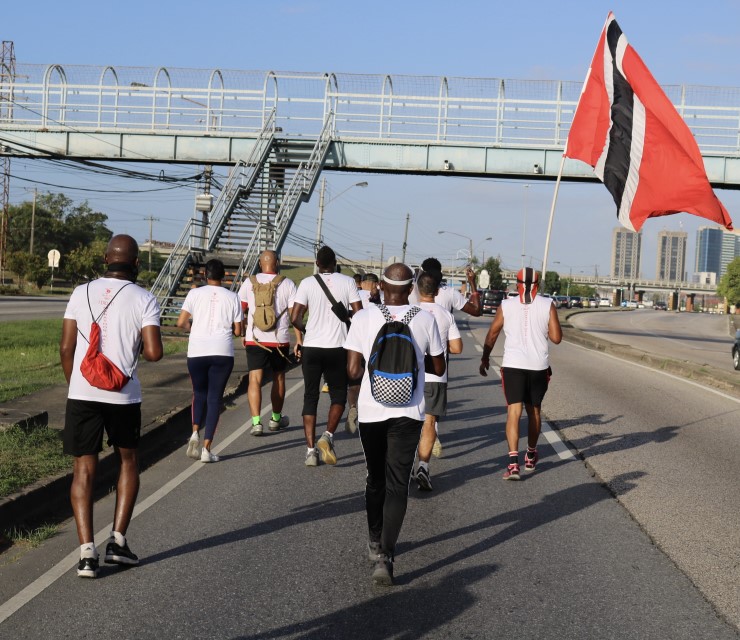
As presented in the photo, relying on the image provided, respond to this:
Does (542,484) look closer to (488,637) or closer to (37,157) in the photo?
(488,637)

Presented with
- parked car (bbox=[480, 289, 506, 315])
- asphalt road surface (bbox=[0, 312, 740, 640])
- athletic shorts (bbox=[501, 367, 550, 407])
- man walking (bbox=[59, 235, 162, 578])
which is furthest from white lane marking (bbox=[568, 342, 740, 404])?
parked car (bbox=[480, 289, 506, 315])

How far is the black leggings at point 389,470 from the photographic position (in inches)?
217

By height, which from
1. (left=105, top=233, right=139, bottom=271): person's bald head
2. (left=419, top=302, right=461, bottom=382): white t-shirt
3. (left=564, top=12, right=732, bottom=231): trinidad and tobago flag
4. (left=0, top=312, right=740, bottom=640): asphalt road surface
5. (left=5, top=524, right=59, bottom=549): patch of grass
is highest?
(left=564, top=12, right=732, bottom=231): trinidad and tobago flag

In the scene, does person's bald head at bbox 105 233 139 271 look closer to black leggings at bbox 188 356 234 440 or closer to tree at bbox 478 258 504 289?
black leggings at bbox 188 356 234 440

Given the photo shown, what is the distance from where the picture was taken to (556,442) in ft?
35.7

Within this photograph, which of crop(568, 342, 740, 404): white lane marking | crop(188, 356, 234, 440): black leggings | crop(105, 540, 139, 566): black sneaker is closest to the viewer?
crop(105, 540, 139, 566): black sneaker

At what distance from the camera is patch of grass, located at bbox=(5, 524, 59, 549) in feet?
20.6

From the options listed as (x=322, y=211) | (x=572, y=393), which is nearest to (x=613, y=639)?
(x=572, y=393)

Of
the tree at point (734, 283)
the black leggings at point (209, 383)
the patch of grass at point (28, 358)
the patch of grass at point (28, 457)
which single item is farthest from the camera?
the tree at point (734, 283)

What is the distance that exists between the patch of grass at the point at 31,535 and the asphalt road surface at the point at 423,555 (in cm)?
10

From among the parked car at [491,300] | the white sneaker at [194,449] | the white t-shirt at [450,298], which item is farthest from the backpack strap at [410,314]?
the parked car at [491,300]

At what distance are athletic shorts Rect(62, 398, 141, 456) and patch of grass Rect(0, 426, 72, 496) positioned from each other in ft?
4.79

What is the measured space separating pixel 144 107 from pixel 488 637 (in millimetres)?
28233

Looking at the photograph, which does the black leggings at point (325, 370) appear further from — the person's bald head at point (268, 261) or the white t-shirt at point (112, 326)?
the white t-shirt at point (112, 326)
